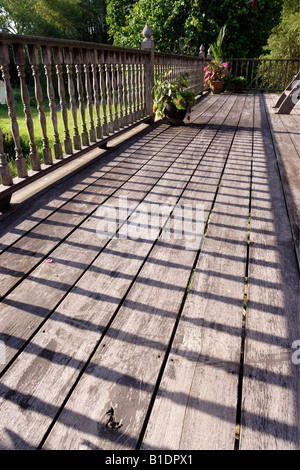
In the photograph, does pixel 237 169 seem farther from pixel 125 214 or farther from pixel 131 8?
pixel 131 8

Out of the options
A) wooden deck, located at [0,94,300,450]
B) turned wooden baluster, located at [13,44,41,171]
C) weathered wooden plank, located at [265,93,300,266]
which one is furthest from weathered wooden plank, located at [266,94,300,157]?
turned wooden baluster, located at [13,44,41,171]

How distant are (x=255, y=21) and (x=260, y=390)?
14754 millimetres

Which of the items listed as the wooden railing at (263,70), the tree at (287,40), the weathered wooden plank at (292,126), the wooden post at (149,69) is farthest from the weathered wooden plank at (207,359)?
the tree at (287,40)

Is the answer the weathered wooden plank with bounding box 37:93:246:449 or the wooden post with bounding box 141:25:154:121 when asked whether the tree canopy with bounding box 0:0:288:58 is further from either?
the weathered wooden plank with bounding box 37:93:246:449

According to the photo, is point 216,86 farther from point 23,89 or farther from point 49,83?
point 23,89

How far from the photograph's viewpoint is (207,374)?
1146 mm

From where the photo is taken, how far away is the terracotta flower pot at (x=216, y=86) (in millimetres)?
9711

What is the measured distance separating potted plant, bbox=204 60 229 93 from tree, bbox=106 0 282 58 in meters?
3.00

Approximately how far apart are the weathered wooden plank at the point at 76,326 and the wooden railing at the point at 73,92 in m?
1.00

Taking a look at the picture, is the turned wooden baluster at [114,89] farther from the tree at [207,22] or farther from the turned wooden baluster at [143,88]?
the tree at [207,22]

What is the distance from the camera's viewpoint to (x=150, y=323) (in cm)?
137

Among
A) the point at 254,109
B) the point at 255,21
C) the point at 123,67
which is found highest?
the point at 255,21

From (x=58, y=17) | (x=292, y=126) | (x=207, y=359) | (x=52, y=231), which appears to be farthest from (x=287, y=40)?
(x=207, y=359)

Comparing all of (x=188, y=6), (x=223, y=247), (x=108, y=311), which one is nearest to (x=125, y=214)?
(x=223, y=247)
